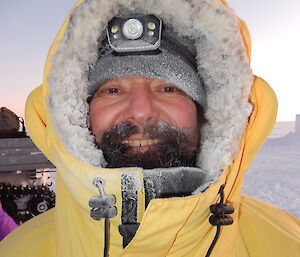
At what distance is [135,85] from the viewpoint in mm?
1307

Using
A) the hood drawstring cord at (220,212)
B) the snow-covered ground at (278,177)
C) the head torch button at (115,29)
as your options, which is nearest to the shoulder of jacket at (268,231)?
the hood drawstring cord at (220,212)

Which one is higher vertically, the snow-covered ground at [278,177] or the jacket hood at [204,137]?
the jacket hood at [204,137]

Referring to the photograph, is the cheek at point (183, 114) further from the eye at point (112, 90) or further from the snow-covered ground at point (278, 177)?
the snow-covered ground at point (278, 177)

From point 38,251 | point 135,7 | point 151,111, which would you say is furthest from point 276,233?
point 135,7

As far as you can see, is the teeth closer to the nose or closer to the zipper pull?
the nose

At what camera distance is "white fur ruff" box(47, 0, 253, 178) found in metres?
1.02

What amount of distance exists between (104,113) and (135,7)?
0.44 metres

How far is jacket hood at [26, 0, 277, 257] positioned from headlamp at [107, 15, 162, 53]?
0.13 feet

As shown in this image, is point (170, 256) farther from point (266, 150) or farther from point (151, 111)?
point (266, 150)

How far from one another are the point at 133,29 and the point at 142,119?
0.36m

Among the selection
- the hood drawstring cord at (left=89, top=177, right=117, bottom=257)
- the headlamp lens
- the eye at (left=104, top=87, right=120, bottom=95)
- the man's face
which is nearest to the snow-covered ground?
the man's face

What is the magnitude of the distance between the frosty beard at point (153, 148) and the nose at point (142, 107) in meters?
0.03

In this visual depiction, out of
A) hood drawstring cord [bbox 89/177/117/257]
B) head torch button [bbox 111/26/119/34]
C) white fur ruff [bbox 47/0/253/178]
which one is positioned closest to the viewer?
hood drawstring cord [bbox 89/177/117/257]

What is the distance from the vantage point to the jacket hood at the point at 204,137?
0.83 meters
